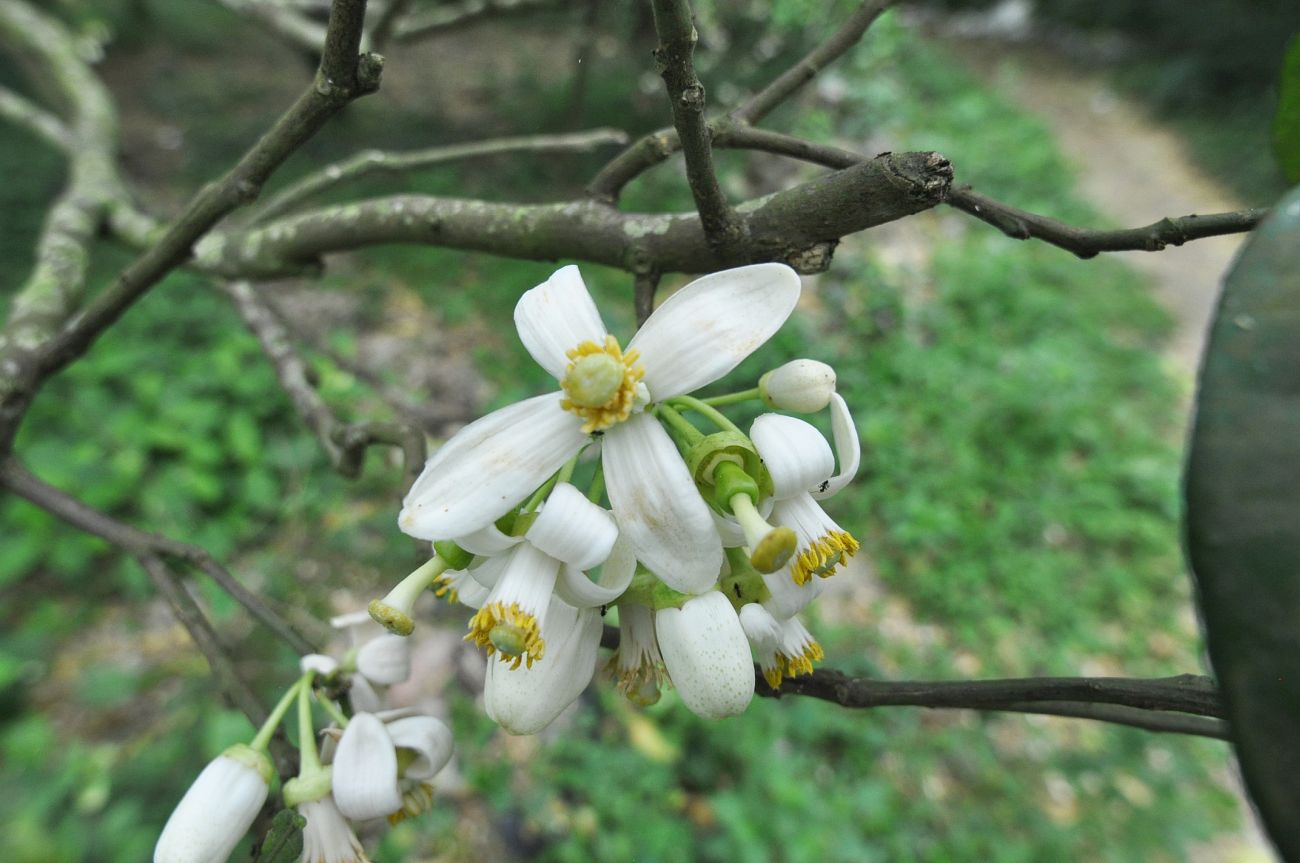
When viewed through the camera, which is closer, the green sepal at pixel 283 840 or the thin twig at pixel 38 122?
the green sepal at pixel 283 840

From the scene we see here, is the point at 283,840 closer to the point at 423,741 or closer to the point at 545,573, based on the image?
the point at 423,741

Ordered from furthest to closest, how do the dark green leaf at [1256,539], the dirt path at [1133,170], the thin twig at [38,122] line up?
the dirt path at [1133,170]
the thin twig at [38,122]
the dark green leaf at [1256,539]

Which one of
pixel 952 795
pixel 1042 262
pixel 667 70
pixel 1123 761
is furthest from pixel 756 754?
pixel 1042 262

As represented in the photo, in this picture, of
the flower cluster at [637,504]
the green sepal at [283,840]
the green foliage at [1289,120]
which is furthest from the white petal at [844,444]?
the green sepal at [283,840]

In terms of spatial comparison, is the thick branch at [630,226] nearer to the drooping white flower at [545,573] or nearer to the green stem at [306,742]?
the drooping white flower at [545,573]

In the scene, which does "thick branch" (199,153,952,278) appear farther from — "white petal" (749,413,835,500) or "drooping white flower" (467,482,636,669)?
"drooping white flower" (467,482,636,669)

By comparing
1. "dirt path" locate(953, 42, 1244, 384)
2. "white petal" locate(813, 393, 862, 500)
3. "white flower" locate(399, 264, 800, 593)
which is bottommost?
"dirt path" locate(953, 42, 1244, 384)

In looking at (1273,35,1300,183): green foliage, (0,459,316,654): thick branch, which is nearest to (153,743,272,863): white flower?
(0,459,316,654): thick branch

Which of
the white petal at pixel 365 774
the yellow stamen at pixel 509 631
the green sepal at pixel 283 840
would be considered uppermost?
the yellow stamen at pixel 509 631
